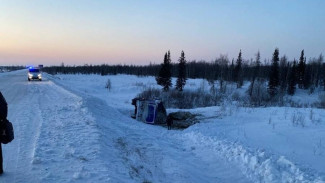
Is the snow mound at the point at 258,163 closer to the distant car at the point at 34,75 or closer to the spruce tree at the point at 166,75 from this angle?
the distant car at the point at 34,75

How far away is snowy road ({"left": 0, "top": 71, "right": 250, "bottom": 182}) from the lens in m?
6.41

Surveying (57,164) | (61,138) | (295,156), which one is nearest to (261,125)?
(295,156)

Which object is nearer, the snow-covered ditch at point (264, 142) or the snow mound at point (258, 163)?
the snow mound at point (258, 163)

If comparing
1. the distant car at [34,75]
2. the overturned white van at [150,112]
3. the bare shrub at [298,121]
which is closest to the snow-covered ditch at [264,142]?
the bare shrub at [298,121]

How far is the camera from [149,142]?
1067cm

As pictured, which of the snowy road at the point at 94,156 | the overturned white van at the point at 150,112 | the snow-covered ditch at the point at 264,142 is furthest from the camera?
the overturned white van at the point at 150,112

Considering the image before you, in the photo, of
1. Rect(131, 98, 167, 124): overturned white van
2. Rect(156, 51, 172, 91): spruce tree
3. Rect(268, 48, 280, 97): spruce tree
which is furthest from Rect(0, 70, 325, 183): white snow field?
Rect(268, 48, 280, 97): spruce tree

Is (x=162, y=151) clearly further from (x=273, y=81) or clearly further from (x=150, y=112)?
(x=273, y=81)

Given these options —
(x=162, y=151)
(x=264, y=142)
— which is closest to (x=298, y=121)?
(x=264, y=142)

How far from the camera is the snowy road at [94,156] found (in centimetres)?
641

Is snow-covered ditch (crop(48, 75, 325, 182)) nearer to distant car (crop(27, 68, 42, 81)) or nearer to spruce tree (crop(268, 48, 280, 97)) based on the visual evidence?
distant car (crop(27, 68, 42, 81))

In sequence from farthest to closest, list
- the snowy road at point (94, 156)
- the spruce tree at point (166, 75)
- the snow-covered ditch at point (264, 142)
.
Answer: the spruce tree at point (166, 75) < the snow-covered ditch at point (264, 142) < the snowy road at point (94, 156)

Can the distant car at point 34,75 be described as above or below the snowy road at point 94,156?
above

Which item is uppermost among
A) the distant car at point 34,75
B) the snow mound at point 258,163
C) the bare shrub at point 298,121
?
the distant car at point 34,75
